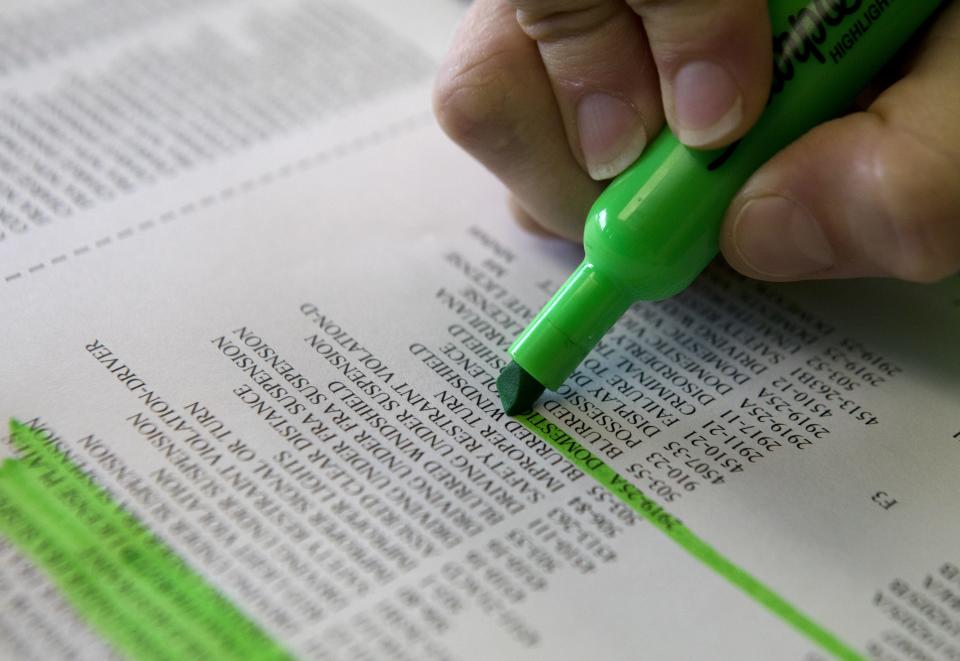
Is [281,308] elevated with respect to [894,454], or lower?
lower

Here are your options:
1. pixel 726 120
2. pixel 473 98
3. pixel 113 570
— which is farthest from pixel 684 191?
pixel 113 570

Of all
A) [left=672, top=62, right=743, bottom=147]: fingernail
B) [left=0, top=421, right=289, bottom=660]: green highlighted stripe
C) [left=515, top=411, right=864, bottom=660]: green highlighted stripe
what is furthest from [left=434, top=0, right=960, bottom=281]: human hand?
[left=0, top=421, right=289, bottom=660]: green highlighted stripe

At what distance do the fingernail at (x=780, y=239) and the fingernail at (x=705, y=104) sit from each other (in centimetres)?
4

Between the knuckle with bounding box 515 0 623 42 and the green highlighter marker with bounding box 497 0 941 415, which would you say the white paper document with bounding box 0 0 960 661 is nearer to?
the green highlighter marker with bounding box 497 0 941 415

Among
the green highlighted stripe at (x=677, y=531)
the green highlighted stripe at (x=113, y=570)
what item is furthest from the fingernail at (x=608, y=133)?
the green highlighted stripe at (x=113, y=570)

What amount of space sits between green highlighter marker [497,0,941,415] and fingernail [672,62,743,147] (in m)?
0.01

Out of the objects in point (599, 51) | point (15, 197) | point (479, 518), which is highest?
point (599, 51)

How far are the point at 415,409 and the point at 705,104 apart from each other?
193 millimetres

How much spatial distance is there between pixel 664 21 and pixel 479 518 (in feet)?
0.78

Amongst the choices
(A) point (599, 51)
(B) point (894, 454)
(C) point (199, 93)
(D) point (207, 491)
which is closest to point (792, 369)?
(B) point (894, 454)

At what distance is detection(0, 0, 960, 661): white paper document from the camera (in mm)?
405

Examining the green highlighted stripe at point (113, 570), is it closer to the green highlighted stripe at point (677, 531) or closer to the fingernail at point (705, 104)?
the green highlighted stripe at point (677, 531)

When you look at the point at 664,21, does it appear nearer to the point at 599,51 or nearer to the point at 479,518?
the point at 599,51

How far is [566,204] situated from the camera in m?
0.57
